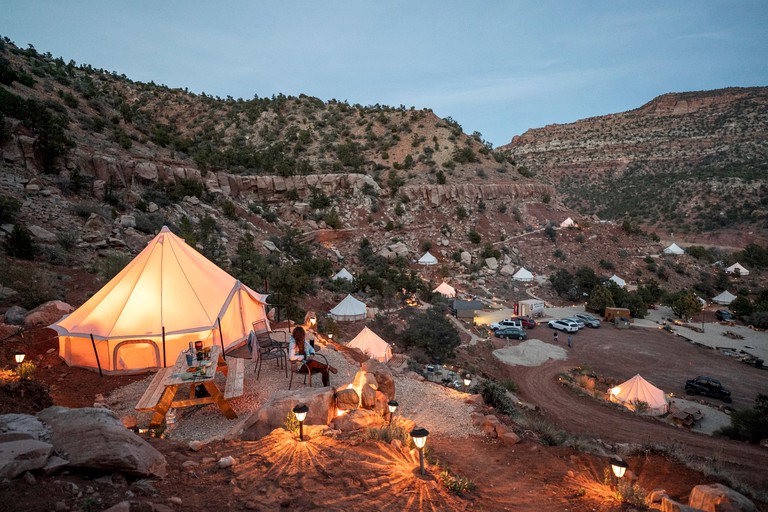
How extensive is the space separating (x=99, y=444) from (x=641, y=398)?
1926 cm

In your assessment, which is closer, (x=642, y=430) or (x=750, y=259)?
(x=642, y=430)

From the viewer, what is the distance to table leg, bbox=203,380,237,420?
6778 mm

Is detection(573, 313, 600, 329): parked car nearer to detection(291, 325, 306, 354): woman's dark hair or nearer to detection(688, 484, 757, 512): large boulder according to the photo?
detection(688, 484, 757, 512): large boulder

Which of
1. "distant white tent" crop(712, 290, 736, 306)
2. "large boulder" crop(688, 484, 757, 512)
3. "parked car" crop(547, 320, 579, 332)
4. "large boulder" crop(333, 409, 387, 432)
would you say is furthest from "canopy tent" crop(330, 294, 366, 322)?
"distant white tent" crop(712, 290, 736, 306)

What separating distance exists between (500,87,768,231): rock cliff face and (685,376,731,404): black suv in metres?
48.2

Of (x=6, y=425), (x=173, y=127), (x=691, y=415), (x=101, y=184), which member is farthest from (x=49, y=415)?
(x=173, y=127)

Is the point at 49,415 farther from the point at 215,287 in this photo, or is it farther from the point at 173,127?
the point at 173,127

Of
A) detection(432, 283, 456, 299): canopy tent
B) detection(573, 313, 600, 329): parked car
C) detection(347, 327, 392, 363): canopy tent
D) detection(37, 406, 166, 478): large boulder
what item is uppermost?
detection(37, 406, 166, 478): large boulder

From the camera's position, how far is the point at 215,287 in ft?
32.8

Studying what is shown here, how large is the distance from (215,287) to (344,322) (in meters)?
11.8

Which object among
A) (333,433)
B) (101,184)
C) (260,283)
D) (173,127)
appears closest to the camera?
(333,433)

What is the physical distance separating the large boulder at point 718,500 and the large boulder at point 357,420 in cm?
458

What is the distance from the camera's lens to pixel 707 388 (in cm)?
1850

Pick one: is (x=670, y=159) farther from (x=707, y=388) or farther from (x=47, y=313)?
(x=47, y=313)
